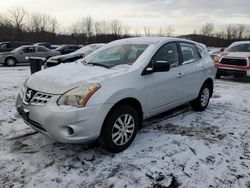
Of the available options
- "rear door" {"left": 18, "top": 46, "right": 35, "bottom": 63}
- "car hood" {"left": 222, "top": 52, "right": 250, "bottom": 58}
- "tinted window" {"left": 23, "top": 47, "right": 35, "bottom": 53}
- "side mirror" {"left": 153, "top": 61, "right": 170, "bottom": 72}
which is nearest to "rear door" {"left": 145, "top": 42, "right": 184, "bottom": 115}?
"side mirror" {"left": 153, "top": 61, "right": 170, "bottom": 72}

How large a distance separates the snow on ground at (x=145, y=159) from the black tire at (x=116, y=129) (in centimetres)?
13

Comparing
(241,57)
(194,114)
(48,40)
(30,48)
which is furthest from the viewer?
(48,40)

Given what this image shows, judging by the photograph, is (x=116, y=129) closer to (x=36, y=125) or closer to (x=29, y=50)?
(x=36, y=125)

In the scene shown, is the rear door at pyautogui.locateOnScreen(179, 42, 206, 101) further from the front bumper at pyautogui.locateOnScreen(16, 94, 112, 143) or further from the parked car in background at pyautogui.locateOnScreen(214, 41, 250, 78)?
the parked car in background at pyautogui.locateOnScreen(214, 41, 250, 78)

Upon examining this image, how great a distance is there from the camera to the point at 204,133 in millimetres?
4406

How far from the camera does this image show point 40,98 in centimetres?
321

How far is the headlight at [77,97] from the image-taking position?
305cm

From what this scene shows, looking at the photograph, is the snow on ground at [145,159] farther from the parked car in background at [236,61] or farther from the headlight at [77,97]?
the parked car in background at [236,61]

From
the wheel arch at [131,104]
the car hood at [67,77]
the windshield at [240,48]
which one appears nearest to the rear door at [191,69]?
the wheel arch at [131,104]

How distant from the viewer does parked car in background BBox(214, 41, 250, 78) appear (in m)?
10.3

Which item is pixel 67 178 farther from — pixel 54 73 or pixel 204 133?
pixel 204 133

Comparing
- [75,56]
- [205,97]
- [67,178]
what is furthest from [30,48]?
[67,178]

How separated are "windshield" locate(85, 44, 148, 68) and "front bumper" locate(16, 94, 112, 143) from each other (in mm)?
1149

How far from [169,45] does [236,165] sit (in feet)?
7.63
